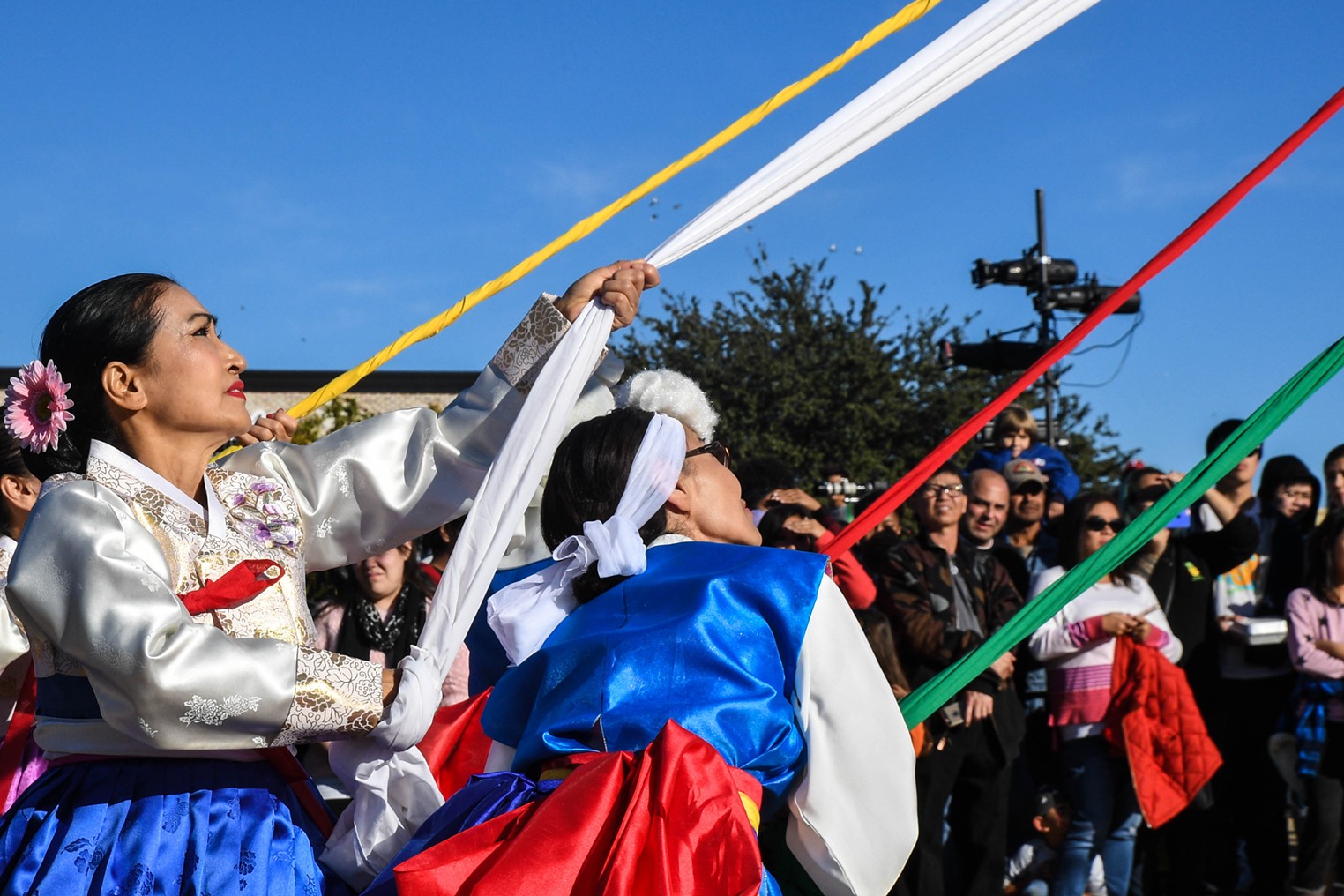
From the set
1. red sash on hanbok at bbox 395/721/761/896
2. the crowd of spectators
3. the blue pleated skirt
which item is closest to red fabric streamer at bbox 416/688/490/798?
the blue pleated skirt

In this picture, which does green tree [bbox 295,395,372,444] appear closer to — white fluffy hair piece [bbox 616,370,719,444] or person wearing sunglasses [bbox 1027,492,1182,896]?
person wearing sunglasses [bbox 1027,492,1182,896]

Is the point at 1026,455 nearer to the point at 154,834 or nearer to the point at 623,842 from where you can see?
the point at 623,842

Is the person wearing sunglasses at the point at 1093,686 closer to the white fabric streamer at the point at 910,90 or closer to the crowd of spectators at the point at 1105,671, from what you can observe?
the crowd of spectators at the point at 1105,671

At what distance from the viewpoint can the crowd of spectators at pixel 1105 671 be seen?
16.8 ft

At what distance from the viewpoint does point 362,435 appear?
2.89m

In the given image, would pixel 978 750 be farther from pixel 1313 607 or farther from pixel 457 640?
→ pixel 457 640

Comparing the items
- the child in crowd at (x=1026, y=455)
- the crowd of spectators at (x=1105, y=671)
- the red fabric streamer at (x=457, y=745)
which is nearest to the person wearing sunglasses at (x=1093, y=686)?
the crowd of spectators at (x=1105, y=671)

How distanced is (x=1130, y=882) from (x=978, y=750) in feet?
3.65

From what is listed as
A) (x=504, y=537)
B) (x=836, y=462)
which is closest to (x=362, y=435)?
(x=504, y=537)

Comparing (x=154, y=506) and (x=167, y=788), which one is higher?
(x=154, y=506)

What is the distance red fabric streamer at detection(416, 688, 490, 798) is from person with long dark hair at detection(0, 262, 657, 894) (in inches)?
12.5

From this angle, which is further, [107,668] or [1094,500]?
[1094,500]

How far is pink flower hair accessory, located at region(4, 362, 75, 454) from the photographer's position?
246cm

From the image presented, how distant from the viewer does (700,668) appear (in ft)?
7.77
